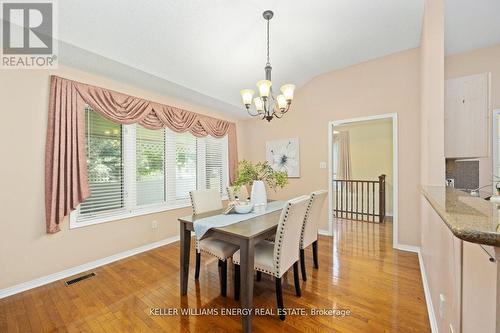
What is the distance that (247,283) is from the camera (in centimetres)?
155

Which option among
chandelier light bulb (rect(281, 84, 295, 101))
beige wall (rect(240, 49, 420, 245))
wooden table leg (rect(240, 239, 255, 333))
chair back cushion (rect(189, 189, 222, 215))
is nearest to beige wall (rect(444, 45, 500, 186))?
beige wall (rect(240, 49, 420, 245))

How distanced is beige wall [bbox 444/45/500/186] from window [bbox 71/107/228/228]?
397 cm

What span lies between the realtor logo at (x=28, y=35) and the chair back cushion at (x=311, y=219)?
3005mm

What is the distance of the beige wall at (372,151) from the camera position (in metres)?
5.32

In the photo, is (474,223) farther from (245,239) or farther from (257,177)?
(257,177)

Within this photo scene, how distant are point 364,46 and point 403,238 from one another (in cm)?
287

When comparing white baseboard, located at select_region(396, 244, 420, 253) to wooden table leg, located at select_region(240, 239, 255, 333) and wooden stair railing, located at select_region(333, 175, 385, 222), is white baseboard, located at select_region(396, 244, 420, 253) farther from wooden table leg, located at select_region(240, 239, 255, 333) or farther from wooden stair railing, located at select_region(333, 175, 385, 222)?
wooden table leg, located at select_region(240, 239, 255, 333)

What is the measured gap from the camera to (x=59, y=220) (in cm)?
232

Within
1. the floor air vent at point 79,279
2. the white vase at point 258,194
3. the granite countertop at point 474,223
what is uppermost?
the granite countertop at point 474,223

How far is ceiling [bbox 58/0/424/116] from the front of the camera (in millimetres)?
2041

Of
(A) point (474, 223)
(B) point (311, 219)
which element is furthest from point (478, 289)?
(B) point (311, 219)

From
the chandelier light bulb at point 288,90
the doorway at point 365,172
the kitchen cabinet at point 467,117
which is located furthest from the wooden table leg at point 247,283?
the doorway at point 365,172

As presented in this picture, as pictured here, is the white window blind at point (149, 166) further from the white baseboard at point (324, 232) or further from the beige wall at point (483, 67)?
the beige wall at point (483, 67)

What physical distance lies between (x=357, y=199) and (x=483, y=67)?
10.8ft
